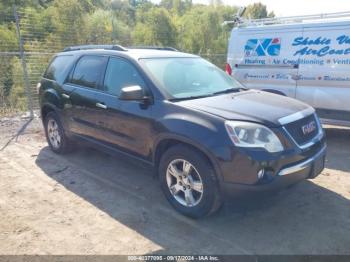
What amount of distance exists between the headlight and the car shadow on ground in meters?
0.51

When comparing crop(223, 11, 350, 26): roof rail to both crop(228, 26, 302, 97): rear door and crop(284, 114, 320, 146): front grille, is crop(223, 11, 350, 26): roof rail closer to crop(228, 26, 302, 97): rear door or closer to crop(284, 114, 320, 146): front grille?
crop(228, 26, 302, 97): rear door

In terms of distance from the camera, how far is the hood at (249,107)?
3.49 m

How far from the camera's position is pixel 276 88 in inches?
273

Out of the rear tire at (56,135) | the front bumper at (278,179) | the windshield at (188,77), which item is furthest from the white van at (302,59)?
the rear tire at (56,135)

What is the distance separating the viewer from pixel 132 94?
3.87m

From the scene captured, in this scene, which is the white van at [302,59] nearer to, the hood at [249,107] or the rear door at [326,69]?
the rear door at [326,69]

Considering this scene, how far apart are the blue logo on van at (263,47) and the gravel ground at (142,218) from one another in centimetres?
256

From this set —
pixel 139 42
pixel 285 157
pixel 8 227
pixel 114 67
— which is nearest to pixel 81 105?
pixel 114 67

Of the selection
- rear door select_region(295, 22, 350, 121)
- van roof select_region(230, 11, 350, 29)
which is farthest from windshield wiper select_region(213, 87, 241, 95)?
van roof select_region(230, 11, 350, 29)

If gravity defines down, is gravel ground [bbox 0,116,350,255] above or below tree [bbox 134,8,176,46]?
below

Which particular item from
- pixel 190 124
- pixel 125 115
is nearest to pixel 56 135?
pixel 125 115

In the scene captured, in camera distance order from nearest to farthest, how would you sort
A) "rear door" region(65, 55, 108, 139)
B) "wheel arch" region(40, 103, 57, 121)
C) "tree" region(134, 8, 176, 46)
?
"rear door" region(65, 55, 108, 139), "wheel arch" region(40, 103, 57, 121), "tree" region(134, 8, 176, 46)

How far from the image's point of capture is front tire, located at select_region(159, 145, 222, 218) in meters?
3.50

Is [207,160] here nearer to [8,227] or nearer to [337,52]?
[8,227]
